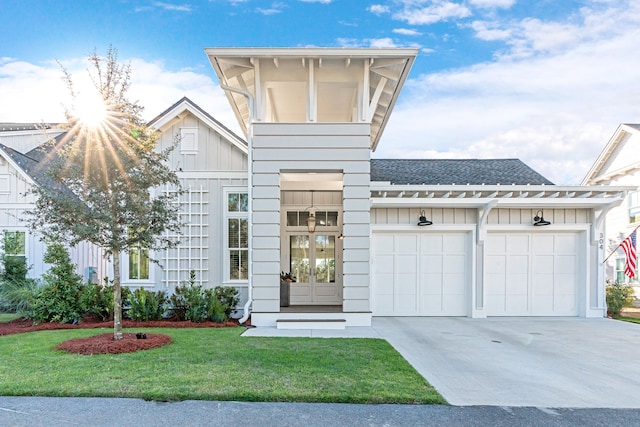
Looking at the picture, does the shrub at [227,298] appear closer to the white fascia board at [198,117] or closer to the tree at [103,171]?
the tree at [103,171]

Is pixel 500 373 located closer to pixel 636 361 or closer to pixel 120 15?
pixel 636 361

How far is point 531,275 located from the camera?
10.7 m

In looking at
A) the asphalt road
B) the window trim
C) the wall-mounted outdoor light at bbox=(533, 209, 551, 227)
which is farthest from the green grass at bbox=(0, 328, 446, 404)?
the wall-mounted outdoor light at bbox=(533, 209, 551, 227)

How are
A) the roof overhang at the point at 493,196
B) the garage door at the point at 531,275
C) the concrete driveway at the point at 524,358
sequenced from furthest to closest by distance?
the garage door at the point at 531,275, the roof overhang at the point at 493,196, the concrete driveway at the point at 524,358

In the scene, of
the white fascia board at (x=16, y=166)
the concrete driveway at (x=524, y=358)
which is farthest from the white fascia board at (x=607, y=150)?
the white fascia board at (x=16, y=166)

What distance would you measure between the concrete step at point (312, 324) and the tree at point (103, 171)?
3.10m

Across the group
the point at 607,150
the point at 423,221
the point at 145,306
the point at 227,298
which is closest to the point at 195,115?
the point at 227,298

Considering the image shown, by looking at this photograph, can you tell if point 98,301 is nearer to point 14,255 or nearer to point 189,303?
point 189,303

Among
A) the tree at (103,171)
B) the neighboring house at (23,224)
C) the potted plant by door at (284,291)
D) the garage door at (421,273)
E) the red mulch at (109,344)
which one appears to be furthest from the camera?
the neighboring house at (23,224)

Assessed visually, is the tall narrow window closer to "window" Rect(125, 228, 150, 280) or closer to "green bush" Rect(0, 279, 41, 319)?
"window" Rect(125, 228, 150, 280)

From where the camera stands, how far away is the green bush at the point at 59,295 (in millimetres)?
9117

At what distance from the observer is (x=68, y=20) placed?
35.4 ft

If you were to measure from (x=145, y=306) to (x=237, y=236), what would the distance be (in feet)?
8.63

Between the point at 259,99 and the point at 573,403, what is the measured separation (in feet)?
24.9
